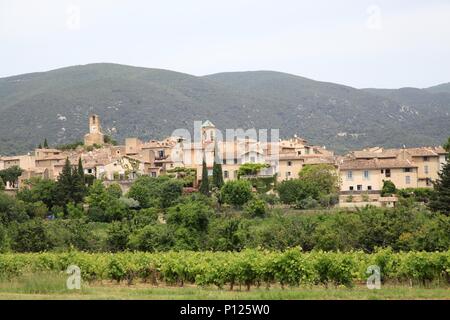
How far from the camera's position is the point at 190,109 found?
476 ft

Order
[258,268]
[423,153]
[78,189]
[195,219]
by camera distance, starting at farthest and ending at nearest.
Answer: [423,153], [78,189], [195,219], [258,268]

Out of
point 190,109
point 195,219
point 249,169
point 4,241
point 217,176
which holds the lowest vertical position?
point 4,241

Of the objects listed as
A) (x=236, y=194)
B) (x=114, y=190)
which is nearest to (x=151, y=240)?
(x=236, y=194)

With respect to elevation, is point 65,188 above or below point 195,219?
above

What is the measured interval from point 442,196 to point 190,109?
108 meters

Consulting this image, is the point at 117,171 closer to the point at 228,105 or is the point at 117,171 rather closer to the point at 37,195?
the point at 37,195

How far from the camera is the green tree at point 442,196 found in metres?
38.7

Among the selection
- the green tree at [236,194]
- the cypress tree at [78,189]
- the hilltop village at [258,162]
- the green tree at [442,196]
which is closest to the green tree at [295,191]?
the hilltop village at [258,162]

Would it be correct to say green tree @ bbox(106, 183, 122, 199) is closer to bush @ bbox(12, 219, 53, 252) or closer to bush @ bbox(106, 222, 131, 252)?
bush @ bbox(106, 222, 131, 252)

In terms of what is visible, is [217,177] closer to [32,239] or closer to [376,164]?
[376,164]

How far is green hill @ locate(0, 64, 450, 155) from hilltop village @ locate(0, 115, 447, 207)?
158 feet

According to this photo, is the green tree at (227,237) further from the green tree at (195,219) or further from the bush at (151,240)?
the green tree at (195,219)

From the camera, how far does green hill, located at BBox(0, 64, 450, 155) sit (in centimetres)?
→ 12619

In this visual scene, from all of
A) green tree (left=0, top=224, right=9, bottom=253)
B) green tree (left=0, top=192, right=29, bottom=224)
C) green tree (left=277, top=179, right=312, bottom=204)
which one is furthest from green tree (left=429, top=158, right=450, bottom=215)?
green tree (left=0, top=192, right=29, bottom=224)
